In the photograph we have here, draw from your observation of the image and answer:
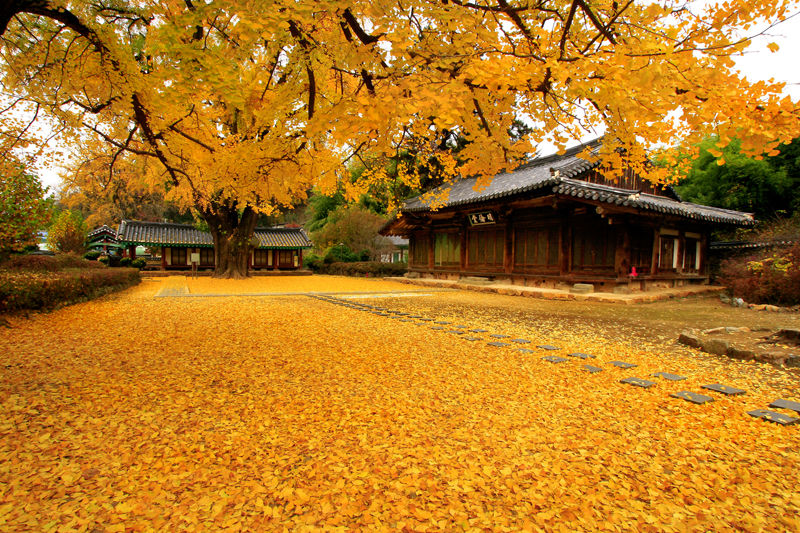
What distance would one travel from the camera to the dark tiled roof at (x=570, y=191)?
1025 centimetres

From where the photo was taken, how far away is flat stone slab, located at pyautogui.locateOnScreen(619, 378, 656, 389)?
11.3 ft

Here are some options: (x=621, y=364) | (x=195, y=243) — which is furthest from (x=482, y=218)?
(x=195, y=243)

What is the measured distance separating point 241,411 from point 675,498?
266 cm

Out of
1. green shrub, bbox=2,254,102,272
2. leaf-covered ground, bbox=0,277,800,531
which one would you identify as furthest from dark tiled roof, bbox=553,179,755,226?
green shrub, bbox=2,254,102,272

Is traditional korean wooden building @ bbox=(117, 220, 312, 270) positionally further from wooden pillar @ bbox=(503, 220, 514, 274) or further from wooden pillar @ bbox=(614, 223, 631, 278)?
wooden pillar @ bbox=(614, 223, 631, 278)

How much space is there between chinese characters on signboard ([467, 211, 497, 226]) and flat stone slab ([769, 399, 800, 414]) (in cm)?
1165

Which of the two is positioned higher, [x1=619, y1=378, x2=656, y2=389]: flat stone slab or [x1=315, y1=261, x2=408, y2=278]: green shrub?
[x1=315, y1=261, x2=408, y2=278]: green shrub

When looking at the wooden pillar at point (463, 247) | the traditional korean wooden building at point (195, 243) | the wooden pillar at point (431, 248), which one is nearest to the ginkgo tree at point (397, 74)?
the wooden pillar at point (463, 247)

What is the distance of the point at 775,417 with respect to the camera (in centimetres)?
273

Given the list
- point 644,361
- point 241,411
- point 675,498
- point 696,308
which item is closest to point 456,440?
point 675,498

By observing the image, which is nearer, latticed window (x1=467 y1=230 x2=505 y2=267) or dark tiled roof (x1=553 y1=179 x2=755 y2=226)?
dark tiled roof (x1=553 y1=179 x2=755 y2=226)

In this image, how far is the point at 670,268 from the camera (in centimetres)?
1305

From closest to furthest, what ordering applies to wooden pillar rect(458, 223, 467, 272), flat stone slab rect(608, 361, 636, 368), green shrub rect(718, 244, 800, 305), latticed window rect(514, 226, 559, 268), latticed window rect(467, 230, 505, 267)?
flat stone slab rect(608, 361, 636, 368) → green shrub rect(718, 244, 800, 305) → latticed window rect(514, 226, 559, 268) → latticed window rect(467, 230, 505, 267) → wooden pillar rect(458, 223, 467, 272)

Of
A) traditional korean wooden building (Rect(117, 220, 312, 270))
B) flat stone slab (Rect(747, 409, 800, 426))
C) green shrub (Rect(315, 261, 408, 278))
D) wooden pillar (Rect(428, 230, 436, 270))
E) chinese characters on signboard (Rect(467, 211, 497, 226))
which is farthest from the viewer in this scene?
traditional korean wooden building (Rect(117, 220, 312, 270))
